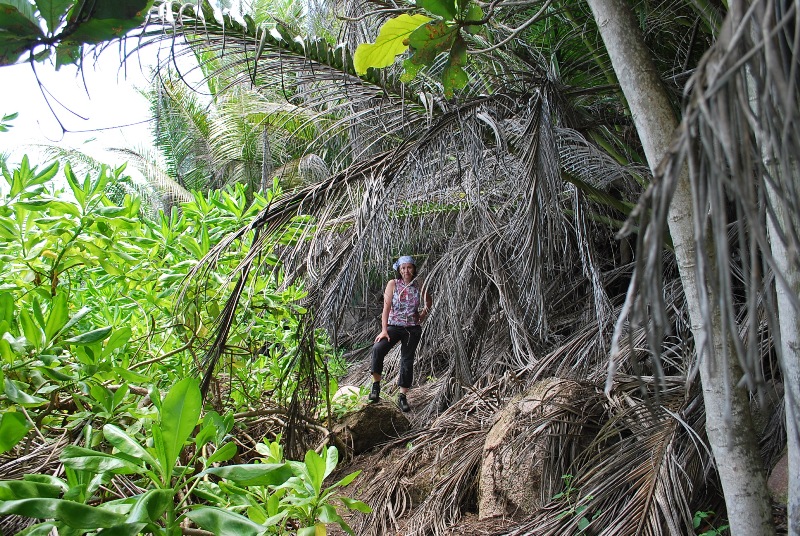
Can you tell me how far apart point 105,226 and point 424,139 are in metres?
1.19

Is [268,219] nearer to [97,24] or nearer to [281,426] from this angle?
[281,426]

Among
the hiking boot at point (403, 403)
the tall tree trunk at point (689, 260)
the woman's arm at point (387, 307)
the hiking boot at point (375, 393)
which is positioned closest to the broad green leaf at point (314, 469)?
→ the tall tree trunk at point (689, 260)

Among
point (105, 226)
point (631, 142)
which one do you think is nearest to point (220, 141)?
point (631, 142)

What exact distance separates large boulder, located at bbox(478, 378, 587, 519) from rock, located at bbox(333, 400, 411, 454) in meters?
1.37

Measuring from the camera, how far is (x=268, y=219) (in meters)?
2.29

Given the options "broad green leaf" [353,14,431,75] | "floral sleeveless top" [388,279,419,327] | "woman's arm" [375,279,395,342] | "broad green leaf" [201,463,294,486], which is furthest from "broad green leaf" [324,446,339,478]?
"floral sleeveless top" [388,279,419,327]

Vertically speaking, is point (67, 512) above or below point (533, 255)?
below

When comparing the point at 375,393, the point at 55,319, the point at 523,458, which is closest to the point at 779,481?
the point at 523,458

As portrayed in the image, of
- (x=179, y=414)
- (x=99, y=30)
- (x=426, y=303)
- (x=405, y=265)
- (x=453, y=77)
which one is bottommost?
(x=426, y=303)

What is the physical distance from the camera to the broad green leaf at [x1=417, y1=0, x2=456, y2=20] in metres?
1.15

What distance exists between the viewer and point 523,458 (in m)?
2.72

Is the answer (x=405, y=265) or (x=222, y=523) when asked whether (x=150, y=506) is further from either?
(x=405, y=265)

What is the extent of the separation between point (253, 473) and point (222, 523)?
0.31 feet

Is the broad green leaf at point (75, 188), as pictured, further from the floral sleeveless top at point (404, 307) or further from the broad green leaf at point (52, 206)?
the floral sleeveless top at point (404, 307)
